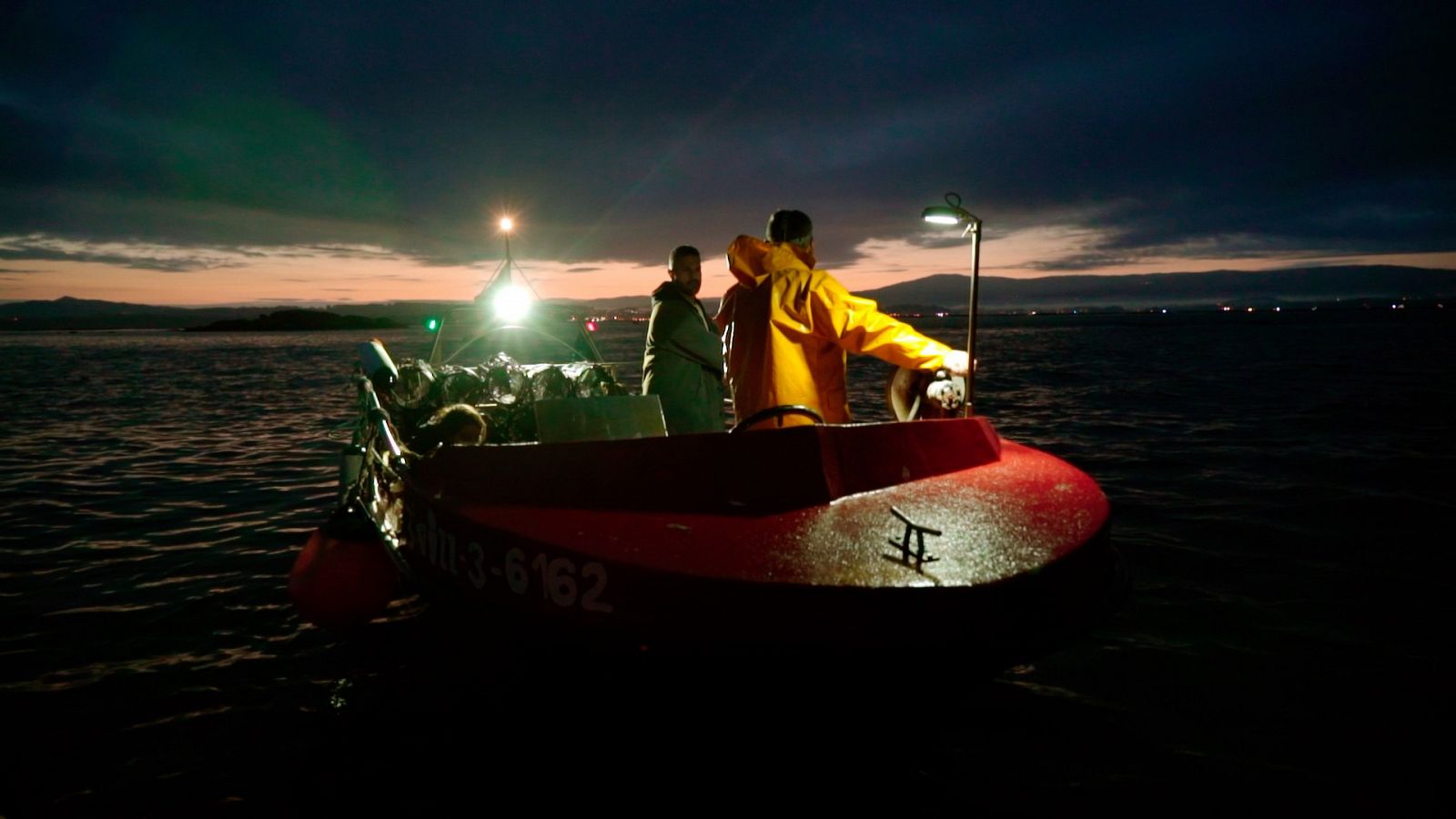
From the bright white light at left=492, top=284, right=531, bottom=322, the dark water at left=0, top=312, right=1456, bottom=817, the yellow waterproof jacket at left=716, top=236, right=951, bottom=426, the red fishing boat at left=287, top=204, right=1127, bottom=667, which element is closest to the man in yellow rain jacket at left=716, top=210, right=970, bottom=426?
the yellow waterproof jacket at left=716, top=236, right=951, bottom=426

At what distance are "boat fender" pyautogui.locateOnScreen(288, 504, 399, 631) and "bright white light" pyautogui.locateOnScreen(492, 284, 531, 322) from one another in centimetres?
330

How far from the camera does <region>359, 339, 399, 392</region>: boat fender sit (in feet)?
18.7

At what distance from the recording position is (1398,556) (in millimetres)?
6121

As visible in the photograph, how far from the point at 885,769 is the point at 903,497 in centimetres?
145

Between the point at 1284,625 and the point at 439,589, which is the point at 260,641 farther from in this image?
the point at 1284,625

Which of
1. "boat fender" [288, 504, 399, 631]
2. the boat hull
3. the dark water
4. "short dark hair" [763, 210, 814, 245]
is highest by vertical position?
"short dark hair" [763, 210, 814, 245]

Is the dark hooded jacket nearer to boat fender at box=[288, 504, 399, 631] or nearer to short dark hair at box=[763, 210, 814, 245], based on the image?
short dark hair at box=[763, 210, 814, 245]

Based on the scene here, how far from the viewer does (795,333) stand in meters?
3.98

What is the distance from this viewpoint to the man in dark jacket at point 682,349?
5016mm

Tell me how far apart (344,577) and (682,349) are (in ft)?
8.98

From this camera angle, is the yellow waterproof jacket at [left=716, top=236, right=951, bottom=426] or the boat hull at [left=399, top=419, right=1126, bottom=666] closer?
the boat hull at [left=399, top=419, right=1126, bottom=666]

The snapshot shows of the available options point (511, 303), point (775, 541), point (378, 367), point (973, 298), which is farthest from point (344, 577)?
point (973, 298)

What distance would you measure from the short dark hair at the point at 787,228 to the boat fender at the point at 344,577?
131 inches

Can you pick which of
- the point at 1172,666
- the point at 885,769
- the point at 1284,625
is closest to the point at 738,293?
the point at 885,769
